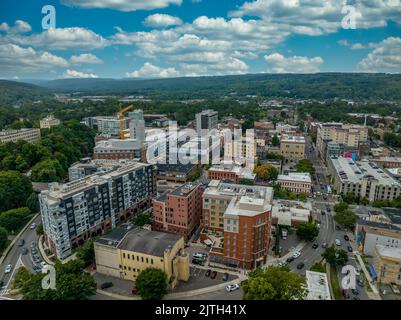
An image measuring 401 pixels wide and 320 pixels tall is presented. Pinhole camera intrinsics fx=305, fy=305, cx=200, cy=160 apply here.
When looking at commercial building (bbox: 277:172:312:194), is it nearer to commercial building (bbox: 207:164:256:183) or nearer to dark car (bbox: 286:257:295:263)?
commercial building (bbox: 207:164:256:183)

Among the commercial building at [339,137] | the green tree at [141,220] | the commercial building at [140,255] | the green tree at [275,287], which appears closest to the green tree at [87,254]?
the commercial building at [140,255]

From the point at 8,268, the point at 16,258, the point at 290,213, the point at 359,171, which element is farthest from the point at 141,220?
the point at 359,171

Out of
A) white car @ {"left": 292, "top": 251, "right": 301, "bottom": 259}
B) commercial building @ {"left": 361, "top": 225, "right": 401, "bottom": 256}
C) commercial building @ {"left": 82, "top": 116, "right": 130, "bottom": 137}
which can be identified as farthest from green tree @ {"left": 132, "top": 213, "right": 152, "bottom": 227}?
commercial building @ {"left": 82, "top": 116, "right": 130, "bottom": 137}

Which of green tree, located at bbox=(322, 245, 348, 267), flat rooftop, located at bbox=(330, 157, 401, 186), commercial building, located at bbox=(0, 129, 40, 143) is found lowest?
green tree, located at bbox=(322, 245, 348, 267)

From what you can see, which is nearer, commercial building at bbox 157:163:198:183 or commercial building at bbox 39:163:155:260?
commercial building at bbox 39:163:155:260

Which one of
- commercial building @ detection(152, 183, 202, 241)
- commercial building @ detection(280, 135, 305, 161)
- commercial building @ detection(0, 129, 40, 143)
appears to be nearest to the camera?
commercial building @ detection(152, 183, 202, 241)

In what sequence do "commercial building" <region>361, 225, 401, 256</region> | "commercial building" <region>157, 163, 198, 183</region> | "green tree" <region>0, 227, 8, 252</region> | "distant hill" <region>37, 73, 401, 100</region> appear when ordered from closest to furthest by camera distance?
"commercial building" <region>361, 225, 401, 256</region>, "green tree" <region>0, 227, 8, 252</region>, "commercial building" <region>157, 163, 198, 183</region>, "distant hill" <region>37, 73, 401, 100</region>

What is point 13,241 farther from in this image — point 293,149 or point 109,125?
point 109,125
